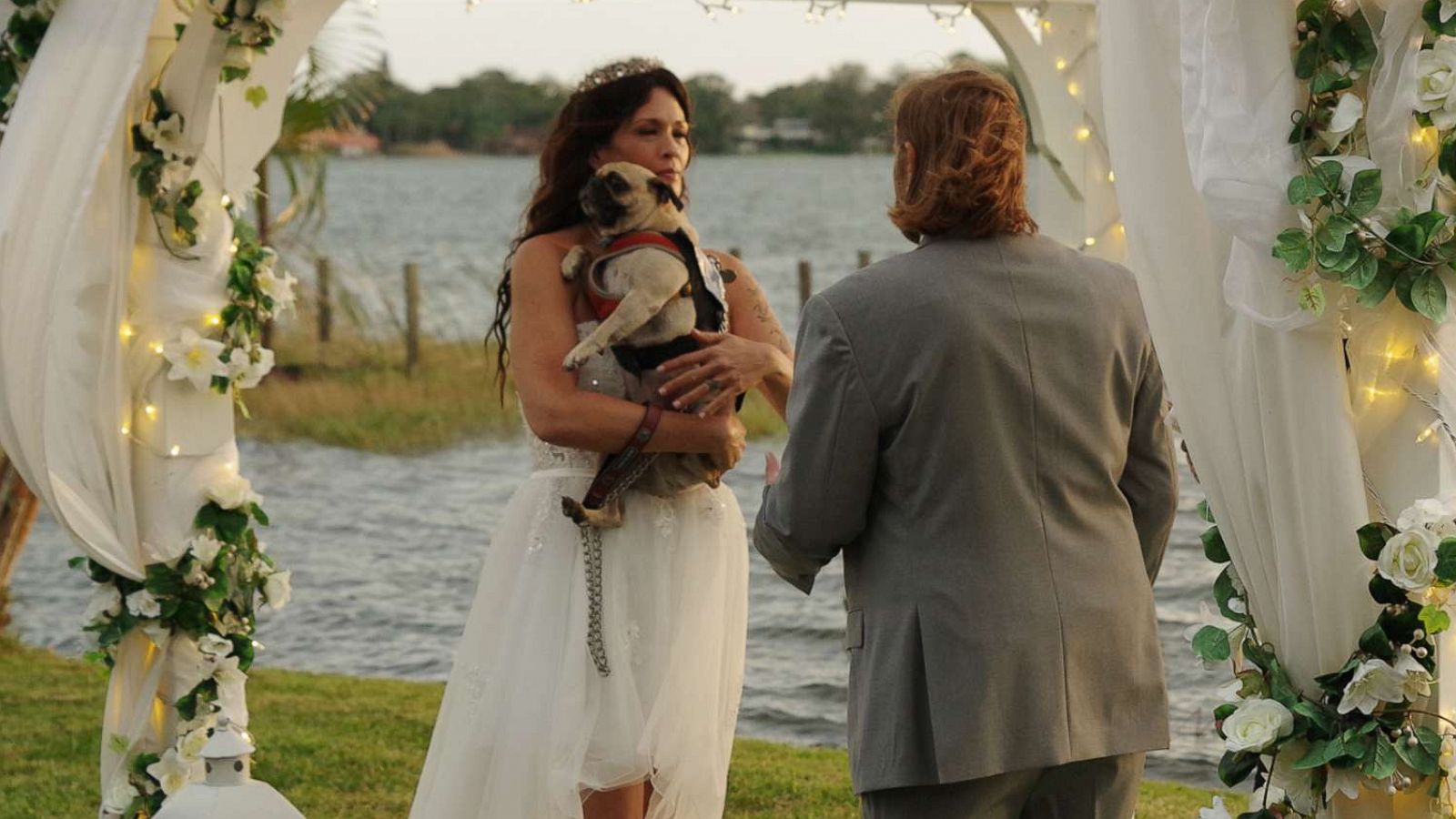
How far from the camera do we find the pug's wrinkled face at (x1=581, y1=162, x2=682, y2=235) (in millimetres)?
3260

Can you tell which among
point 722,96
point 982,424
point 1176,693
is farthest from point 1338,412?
point 722,96

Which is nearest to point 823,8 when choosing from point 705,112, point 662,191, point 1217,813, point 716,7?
point 716,7

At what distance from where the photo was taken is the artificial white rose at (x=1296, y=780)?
240 cm

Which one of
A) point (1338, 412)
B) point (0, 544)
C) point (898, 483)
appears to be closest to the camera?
point (1338, 412)

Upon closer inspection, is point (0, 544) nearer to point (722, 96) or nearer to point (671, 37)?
point (722, 96)

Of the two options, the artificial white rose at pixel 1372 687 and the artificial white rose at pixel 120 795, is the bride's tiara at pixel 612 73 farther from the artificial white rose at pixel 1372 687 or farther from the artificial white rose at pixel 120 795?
the artificial white rose at pixel 120 795

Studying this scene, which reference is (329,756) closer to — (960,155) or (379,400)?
(960,155)

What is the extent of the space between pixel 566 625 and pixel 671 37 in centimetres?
3627

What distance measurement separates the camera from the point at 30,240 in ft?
11.7

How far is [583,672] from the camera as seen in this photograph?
3342 mm

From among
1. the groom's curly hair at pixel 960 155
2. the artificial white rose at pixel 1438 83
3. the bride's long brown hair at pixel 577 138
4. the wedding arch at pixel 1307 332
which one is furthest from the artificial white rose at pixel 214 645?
the artificial white rose at pixel 1438 83

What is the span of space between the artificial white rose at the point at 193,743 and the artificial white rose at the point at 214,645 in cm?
17

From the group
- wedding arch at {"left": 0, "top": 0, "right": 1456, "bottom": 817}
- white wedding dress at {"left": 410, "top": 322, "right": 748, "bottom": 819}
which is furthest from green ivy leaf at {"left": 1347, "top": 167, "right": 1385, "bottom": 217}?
white wedding dress at {"left": 410, "top": 322, "right": 748, "bottom": 819}

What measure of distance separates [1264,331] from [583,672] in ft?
4.94
